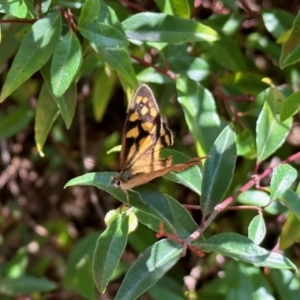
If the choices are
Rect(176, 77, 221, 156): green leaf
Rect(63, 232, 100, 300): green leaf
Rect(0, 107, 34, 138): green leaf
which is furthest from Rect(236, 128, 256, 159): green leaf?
Rect(0, 107, 34, 138): green leaf

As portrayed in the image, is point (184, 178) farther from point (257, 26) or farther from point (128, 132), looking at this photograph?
point (257, 26)

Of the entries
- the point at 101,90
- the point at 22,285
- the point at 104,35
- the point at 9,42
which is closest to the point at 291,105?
the point at 104,35

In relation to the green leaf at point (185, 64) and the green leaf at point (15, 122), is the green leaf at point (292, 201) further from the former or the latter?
the green leaf at point (15, 122)

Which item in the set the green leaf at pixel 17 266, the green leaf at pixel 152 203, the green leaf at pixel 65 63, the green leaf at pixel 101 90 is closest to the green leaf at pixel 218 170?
the green leaf at pixel 152 203

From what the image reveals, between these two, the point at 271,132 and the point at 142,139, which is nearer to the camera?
the point at 142,139

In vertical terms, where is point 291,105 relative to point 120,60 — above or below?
below

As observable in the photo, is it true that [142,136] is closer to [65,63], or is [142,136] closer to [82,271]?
[65,63]
